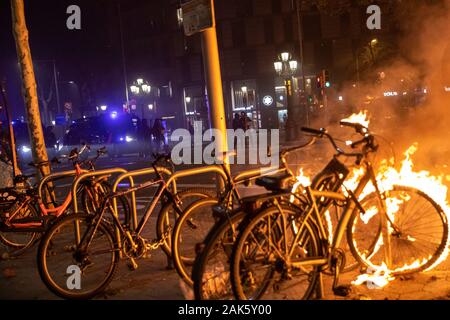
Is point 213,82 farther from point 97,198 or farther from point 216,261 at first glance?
point 216,261

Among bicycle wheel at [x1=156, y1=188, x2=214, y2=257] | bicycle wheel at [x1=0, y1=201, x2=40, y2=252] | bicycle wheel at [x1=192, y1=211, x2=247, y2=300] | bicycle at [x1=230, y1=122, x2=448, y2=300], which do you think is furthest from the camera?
bicycle wheel at [x1=0, y1=201, x2=40, y2=252]

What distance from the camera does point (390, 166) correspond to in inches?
185

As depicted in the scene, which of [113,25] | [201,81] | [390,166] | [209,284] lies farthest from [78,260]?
[113,25]

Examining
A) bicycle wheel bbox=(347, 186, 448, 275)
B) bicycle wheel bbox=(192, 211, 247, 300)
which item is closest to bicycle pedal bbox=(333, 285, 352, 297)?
bicycle wheel bbox=(347, 186, 448, 275)

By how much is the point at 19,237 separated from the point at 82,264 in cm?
269

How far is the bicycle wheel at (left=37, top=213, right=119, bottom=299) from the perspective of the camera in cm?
452

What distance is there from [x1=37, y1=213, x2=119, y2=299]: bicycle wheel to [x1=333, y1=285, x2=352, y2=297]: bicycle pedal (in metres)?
2.11

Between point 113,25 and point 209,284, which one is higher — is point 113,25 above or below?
above

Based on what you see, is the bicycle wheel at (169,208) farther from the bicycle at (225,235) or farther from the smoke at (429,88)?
the smoke at (429,88)

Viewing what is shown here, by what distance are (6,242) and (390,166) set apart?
16.5 feet

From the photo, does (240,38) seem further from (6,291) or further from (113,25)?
(6,291)

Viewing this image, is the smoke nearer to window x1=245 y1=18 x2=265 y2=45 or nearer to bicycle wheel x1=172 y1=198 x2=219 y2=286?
bicycle wheel x1=172 y1=198 x2=219 y2=286

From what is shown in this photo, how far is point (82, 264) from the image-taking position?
4840 mm

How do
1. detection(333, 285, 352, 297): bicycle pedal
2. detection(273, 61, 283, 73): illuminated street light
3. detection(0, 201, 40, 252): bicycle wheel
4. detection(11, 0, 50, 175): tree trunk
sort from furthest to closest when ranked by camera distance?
detection(273, 61, 283, 73): illuminated street light → detection(11, 0, 50, 175): tree trunk → detection(0, 201, 40, 252): bicycle wheel → detection(333, 285, 352, 297): bicycle pedal
